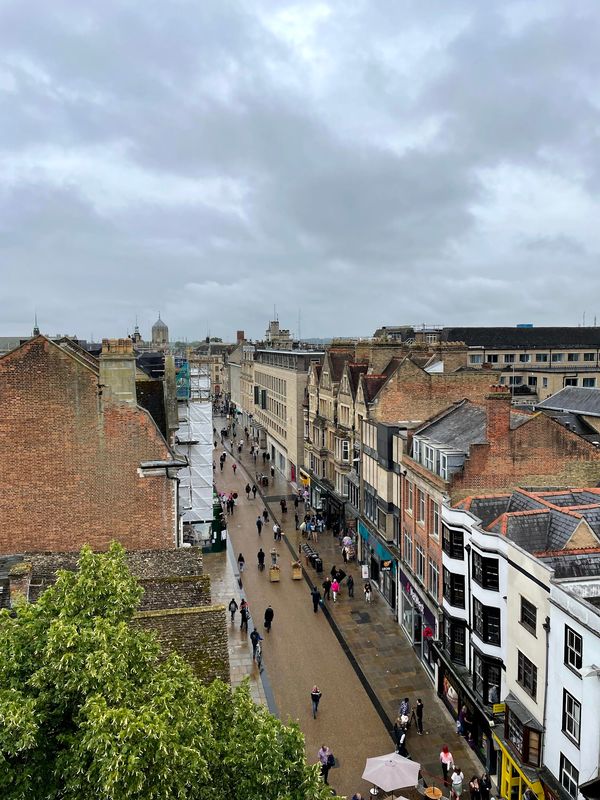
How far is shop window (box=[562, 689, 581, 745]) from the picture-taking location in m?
15.5

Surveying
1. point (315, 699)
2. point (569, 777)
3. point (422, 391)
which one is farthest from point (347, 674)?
point (422, 391)

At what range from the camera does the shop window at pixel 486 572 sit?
805 inches

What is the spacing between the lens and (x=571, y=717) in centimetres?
1582

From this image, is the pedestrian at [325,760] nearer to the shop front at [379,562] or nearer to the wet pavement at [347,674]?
the wet pavement at [347,674]

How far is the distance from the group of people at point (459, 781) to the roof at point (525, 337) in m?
73.9

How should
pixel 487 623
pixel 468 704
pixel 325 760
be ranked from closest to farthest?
pixel 325 760 < pixel 487 623 < pixel 468 704

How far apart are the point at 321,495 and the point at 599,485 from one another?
87.6 feet

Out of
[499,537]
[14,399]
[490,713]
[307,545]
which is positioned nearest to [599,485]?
[499,537]

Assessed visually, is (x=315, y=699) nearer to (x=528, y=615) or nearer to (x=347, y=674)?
(x=347, y=674)

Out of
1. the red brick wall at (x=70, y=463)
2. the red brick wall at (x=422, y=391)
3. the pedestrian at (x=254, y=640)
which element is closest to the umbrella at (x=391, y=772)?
the pedestrian at (x=254, y=640)

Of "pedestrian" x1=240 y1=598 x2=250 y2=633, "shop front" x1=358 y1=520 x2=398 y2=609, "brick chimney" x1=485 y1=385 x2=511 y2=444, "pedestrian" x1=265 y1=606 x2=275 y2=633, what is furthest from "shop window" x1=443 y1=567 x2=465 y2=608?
"pedestrian" x1=240 y1=598 x2=250 y2=633

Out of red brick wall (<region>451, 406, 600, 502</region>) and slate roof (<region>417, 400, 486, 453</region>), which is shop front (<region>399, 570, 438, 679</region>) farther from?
slate roof (<region>417, 400, 486, 453</region>)

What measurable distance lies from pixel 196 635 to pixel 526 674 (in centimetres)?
1072

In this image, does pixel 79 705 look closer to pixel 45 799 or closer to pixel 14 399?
pixel 45 799
